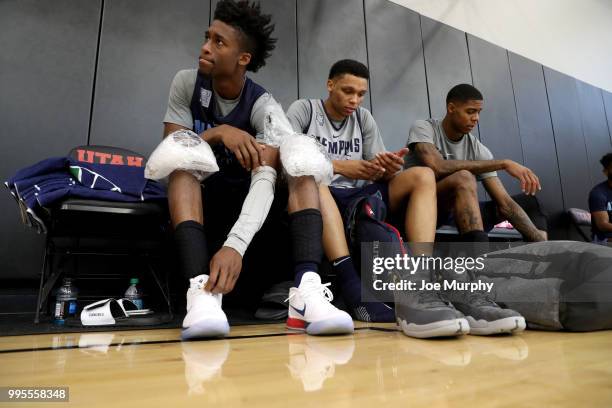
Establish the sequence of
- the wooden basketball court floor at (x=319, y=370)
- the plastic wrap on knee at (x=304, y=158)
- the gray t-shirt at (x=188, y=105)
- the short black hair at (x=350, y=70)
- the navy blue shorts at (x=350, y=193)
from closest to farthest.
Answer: the wooden basketball court floor at (x=319, y=370) < the plastic wrap on knee at (x=304, y=158) < the gray t-shirt at (x=188, y=105) < the navy blue shorts at (x=350, y=193) < the short black hair at (x=350, y=70)

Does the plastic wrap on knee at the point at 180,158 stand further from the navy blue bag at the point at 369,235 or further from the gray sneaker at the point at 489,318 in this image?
the gray sneaker at the point at 489,318

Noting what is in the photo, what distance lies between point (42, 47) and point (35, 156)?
0.56 m

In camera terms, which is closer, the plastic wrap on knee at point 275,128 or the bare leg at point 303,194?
the bare leg at point 303,194

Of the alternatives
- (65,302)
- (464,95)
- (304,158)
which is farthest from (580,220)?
(65,302)

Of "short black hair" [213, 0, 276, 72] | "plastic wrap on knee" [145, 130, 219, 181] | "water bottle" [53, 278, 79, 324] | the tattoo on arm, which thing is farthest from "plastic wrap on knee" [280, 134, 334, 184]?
the tattoo on arm

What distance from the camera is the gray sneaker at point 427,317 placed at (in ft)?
2.67

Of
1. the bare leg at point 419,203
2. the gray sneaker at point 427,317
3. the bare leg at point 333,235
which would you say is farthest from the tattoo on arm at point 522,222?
the gray sneaker at point 427,317

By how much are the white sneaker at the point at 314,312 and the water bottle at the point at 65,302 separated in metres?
0.80

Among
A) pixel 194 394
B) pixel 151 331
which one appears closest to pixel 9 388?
pixel 194 394

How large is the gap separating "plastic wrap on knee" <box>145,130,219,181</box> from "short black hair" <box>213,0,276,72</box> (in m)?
0.58

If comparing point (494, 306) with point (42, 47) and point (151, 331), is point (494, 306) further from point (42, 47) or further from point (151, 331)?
point (42, 47)

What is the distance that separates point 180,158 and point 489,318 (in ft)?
2.86

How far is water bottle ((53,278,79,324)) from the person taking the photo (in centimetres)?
126

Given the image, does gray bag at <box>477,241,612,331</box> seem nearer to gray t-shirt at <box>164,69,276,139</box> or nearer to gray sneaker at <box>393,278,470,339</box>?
gray sneaker at <box>393,278,470,339</box>
